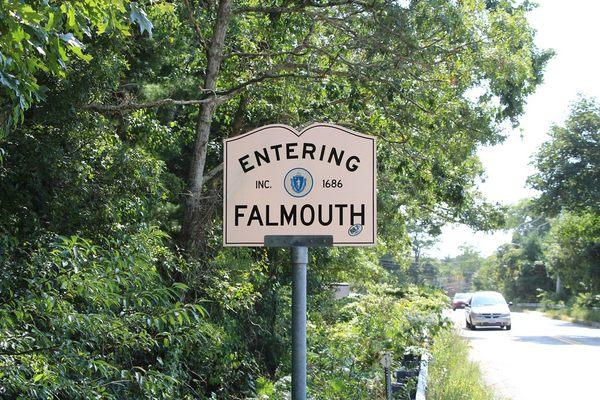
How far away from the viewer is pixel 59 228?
26.1 ft

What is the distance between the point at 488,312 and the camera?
30.9m

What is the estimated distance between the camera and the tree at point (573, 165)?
116 feet

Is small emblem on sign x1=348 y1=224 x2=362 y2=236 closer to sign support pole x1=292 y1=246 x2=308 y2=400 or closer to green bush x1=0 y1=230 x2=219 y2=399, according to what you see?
sign support pole x1=292 y1=246 x2=308 y2=400

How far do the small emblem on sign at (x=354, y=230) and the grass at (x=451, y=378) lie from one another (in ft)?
20.4

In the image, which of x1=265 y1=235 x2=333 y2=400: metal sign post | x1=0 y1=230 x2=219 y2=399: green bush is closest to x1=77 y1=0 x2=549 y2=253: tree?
x1=0 y1=230 x2=219 y2=399: green bush

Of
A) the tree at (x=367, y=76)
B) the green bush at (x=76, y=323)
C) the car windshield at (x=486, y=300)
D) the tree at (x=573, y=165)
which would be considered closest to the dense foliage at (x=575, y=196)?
the tree at (x=573, y=165)

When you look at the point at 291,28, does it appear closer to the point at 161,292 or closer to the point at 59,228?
the point at 59,228

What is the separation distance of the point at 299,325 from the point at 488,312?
95.7 ft

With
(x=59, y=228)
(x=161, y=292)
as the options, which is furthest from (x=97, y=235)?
(x=161, y=292)

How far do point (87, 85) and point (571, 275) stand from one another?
151 feet

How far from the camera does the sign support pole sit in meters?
3.08

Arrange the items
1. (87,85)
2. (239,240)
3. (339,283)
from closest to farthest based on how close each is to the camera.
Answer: (239,240) < (87,85) < (339,283)

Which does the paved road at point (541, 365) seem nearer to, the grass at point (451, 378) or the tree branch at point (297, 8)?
the grass at point (451, 378)

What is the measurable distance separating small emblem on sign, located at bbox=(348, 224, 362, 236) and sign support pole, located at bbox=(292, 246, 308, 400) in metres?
0.21
